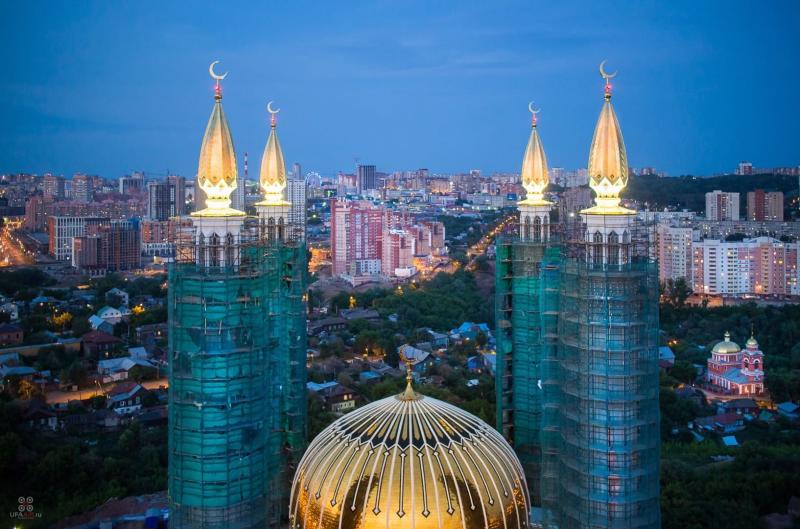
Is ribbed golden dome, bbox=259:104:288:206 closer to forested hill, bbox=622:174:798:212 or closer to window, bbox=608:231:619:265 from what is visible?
window, bbox=608:231:619:265

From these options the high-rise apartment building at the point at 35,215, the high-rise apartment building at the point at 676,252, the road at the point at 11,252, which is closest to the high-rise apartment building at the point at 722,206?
the high-rise apartment building at the point at 676,252

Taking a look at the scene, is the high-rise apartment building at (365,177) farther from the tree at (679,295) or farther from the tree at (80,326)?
the tree at (80,326)

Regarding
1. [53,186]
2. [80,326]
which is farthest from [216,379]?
[53,186]

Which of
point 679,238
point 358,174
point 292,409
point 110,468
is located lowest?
point 110,468

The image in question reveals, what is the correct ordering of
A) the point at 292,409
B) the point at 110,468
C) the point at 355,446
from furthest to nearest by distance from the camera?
the point at 110,468, the point at 292,409, the point at 355,446

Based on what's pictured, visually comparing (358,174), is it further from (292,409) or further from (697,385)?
(292,409)

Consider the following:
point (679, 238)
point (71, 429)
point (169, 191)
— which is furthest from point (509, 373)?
point (169, 191)

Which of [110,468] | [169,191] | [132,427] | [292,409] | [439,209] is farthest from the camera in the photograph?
[439,209]

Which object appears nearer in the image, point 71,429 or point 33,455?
point 33,455
